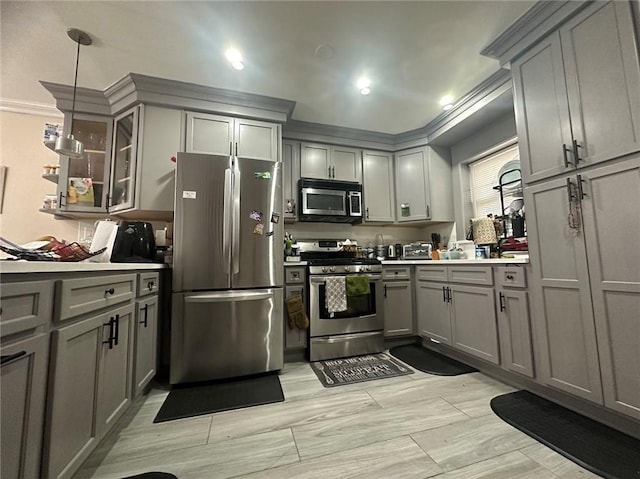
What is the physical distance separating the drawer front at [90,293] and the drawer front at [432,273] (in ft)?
8.34

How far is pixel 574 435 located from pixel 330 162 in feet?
10.1

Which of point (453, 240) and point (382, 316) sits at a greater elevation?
point (453, 240)

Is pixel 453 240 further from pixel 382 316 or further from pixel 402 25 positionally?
pixel 402 25

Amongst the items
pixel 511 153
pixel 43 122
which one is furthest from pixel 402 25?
pixel 43 122

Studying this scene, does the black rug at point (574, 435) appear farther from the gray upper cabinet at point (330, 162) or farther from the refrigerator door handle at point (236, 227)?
the gray upper cabinet at point (330, 162)

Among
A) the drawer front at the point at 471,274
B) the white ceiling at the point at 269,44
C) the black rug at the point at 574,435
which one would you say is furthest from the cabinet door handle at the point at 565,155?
the black rug at the point at 574,435

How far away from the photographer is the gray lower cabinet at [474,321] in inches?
79.0

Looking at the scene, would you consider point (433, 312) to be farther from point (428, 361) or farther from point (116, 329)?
point (116, 329)

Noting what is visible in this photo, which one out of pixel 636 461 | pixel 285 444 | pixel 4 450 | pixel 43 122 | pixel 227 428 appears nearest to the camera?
pixel 4 450

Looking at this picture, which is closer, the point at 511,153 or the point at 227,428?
the point at 227,428

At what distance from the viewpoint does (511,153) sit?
8.86 ft

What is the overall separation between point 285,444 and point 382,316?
1.66 m

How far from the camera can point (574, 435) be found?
1.36 m

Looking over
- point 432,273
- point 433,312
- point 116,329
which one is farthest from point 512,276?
point 116,329
